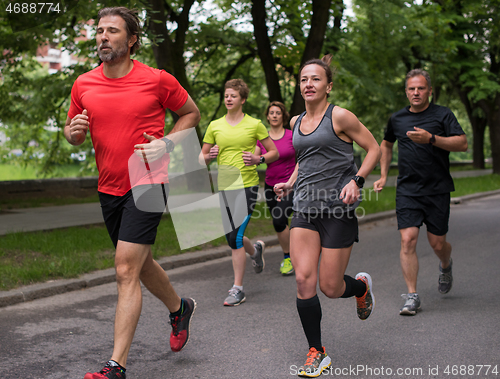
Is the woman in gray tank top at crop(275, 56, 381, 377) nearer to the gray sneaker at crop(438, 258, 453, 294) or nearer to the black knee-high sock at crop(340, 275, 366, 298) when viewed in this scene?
the black knee-high sock at crop(340, 275, 366, 298)

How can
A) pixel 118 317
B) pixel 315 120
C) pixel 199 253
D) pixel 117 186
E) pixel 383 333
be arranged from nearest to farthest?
pixel 118 317, pixel 117 186, pixel 315 120, pixel 383 333, pixel 199 253

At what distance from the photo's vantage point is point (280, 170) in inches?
263

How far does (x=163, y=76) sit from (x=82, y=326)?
2.43 metres

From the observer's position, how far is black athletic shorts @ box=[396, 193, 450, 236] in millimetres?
5211

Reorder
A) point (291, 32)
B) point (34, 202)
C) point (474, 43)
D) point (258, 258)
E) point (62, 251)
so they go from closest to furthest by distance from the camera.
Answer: point (258, 258) → point (62, 251) → point (34, 202) → point (291, 32) → point (474, 43)

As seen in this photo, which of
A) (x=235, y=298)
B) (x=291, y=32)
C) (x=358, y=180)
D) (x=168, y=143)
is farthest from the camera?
(x=291, y=32)

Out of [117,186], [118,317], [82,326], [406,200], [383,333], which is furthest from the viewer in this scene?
[406,200]

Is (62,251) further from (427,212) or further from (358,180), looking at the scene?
(358,180)

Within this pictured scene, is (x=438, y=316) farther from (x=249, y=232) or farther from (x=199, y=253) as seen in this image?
(x=249, y=232)

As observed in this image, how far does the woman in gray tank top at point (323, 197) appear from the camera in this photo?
3.64 metres

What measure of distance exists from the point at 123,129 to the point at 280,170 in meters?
3.48

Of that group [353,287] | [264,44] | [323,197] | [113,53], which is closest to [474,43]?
[264,44]

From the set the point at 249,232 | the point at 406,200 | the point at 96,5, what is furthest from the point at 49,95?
the point at 406,200

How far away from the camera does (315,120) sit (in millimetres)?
3871
